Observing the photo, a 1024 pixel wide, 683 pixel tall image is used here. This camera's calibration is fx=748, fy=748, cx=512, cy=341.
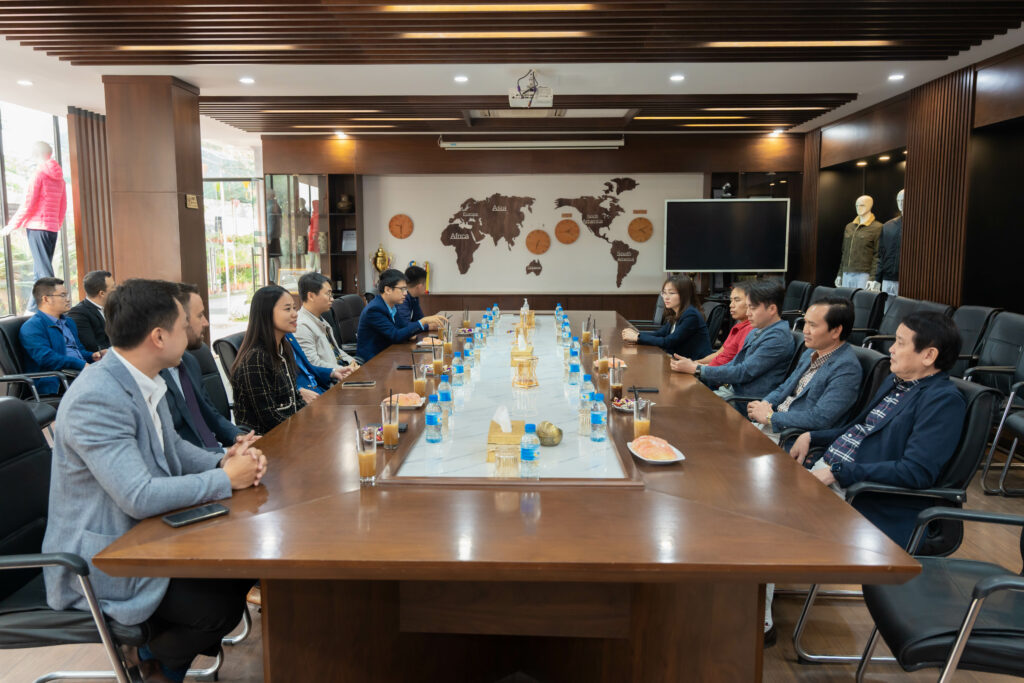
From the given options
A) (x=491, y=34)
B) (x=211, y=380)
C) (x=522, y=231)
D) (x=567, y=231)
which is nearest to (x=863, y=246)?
(x=567, y=231)

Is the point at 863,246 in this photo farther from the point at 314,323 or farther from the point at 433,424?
the point at 433,424

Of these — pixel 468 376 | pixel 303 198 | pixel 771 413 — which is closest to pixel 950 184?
pixel 771 413

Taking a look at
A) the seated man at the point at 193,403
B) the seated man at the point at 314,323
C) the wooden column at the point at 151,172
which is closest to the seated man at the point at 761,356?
the seated man at the point at 314,323

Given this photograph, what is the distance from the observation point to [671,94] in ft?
22.5

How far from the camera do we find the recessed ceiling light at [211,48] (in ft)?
16.7

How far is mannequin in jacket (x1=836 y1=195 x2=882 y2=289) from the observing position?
759 cm

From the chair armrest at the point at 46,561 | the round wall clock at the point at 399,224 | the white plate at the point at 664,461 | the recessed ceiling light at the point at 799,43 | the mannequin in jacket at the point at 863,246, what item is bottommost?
the chair armrest at the point at 46,561

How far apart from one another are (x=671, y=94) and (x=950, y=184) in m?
2.46

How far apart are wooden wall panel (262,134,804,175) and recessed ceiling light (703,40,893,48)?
416 centimetres

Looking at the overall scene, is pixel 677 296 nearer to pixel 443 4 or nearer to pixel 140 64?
pixel 443 4

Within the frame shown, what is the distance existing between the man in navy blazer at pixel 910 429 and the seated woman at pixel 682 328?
241 centimetres

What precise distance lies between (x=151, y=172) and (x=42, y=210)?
1.82 m

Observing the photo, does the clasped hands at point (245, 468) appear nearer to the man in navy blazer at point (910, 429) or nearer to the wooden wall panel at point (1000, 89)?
the man in navy blazer at point (910, 429)

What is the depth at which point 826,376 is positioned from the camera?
3.07 meters
